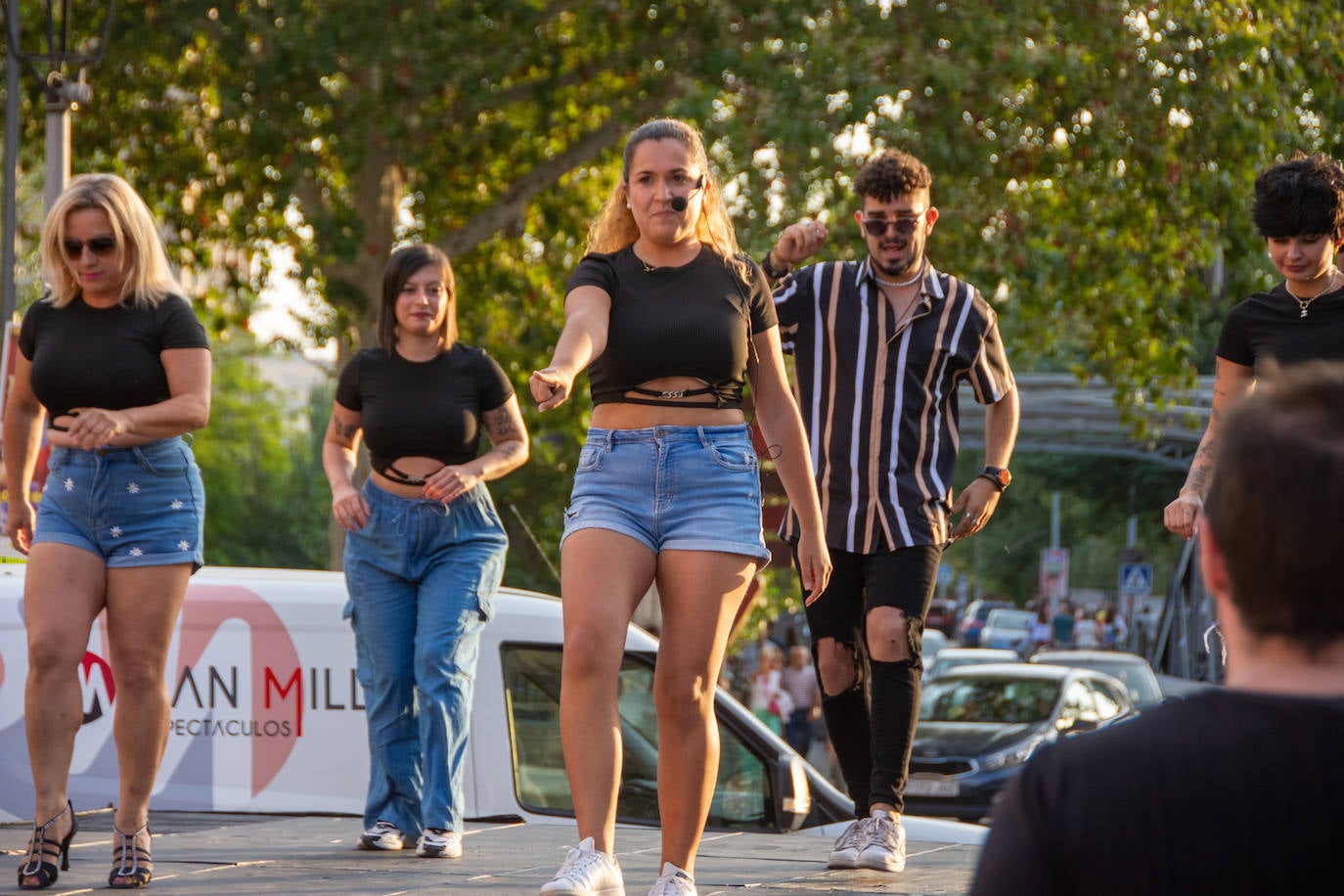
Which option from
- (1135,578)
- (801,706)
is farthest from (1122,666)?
(1135,578)

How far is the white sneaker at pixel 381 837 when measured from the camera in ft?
18.7

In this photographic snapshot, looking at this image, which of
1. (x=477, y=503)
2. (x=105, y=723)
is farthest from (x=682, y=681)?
(x=105, y=723)

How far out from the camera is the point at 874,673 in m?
5.33

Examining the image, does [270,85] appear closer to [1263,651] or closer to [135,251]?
[135,251]

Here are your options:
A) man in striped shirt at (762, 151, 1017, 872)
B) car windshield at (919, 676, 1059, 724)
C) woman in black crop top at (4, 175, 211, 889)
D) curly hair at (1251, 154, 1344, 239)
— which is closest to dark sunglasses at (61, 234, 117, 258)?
woman in black crop top at (4, 175, 211, 889)

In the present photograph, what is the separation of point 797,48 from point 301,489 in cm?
2282

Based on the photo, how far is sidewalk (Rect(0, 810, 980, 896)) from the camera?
15.8 feet

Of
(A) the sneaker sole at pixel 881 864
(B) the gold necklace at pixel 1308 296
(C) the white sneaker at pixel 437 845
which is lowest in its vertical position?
(C) the white sneaker at pixel 437 845

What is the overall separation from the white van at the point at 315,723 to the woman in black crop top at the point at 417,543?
174 centimetres

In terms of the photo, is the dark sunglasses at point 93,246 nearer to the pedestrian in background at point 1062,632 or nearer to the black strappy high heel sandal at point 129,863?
the black strappy high heel sandal at point 129,863

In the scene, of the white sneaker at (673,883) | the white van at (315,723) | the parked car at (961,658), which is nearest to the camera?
the white sneaker at (673,883)

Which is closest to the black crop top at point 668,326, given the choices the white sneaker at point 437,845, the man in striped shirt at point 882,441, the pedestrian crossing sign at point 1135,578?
the man in striped shirt at point 882,441

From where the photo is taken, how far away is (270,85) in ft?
53.4

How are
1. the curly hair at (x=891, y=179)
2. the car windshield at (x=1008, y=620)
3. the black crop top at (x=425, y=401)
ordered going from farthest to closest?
the car windshield at (x=1008, y=620), the black crop top at (x=425, y=401), the curly hair at (x=891, y=179)
